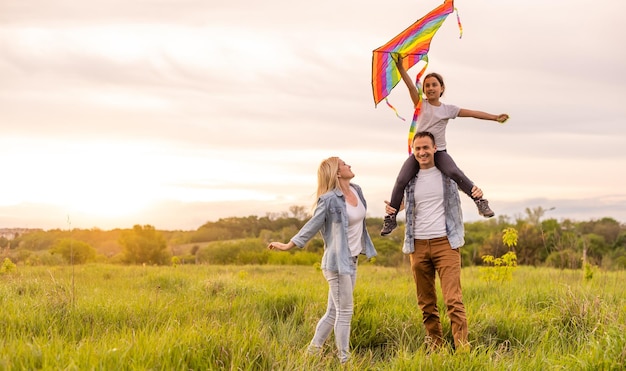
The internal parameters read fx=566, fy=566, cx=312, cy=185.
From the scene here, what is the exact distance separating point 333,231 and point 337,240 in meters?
0.15

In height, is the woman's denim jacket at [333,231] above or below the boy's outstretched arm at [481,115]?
below

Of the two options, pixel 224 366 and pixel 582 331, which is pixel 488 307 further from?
pixel 224 366

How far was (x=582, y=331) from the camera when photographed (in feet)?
23.9

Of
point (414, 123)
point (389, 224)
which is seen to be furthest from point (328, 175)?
point (414, 123)

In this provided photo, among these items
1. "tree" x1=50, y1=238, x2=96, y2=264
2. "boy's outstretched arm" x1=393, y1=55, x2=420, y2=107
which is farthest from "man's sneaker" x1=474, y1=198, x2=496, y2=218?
"tree" x1=50, y1=238, x2=96, y2=264

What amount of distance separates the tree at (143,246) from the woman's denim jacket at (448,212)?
28903mm

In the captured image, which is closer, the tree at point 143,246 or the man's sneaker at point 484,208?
the man's sneaker at point 484,208

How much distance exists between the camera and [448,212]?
6598 mm

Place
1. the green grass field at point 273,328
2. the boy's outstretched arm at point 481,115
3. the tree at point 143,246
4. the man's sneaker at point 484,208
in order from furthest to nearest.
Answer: the tree at point 143,246 < the boy's outstretched arm at point 481,115 < the man's sneaker at point 484,208 < the green grass field at point 273,328

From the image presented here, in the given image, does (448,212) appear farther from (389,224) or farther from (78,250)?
(78,250)

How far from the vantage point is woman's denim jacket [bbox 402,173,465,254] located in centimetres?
650

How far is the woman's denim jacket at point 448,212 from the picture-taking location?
6.50 m

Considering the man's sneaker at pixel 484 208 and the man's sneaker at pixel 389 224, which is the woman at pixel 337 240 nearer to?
the man's sneaker at pixel 389 224

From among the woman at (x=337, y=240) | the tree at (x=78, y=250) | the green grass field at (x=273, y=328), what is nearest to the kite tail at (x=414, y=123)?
the woman at (x=337, y=240)
